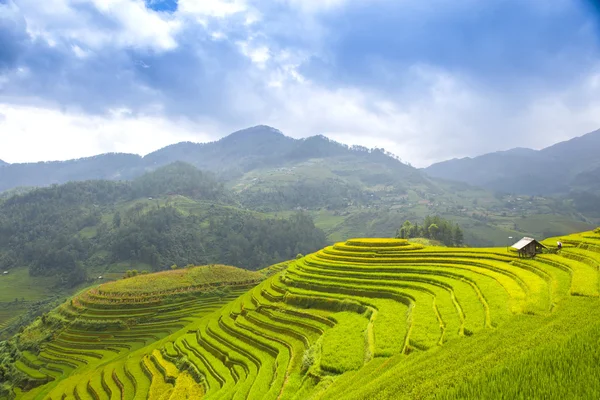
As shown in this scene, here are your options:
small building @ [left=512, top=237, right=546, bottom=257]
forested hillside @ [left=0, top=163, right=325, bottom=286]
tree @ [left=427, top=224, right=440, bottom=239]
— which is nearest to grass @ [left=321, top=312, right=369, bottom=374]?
small building @ [left=512, top=237, right=546, bottom=257]

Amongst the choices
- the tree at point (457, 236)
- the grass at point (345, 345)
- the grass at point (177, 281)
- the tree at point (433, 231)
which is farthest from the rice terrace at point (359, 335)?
the tree at point (457, 236)

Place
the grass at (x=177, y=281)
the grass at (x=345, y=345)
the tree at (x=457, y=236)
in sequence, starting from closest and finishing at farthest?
the grass at (x=345, y=345)
the grass at (x=177, y=281)
the tree at (x=457, y=236)

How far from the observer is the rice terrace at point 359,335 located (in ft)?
40.0

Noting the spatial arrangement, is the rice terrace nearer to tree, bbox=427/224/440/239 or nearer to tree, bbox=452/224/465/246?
tree, bbox=427/224/440/239

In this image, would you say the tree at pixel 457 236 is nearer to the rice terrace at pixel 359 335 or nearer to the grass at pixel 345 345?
the rice terrace at pixel 359 335

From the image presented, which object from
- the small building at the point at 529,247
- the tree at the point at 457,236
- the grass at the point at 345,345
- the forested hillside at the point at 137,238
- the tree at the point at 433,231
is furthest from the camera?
the forested hillside at the point at 137,238

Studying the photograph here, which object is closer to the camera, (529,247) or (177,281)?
(529,247)

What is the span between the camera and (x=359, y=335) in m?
23.2

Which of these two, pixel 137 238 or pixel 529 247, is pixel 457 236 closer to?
pixel 529 247

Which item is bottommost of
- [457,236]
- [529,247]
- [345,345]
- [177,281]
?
[177,281]

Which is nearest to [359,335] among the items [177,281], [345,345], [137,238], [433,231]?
[345,345]

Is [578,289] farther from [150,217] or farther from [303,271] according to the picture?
[150,217]

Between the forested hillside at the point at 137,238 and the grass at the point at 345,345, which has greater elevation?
the grass at the point at 345,345

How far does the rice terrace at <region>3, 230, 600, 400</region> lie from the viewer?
12189mm
